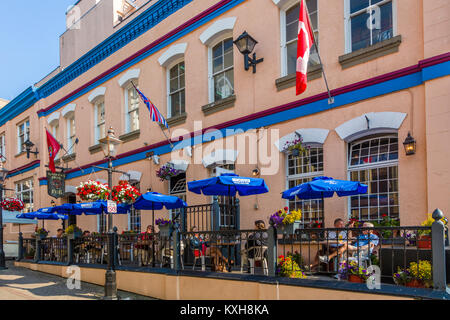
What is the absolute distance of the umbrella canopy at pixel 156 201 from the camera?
392 inches

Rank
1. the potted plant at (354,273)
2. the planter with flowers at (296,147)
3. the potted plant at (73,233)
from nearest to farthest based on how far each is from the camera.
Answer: the potted plant at (354,273) < the planter with flowers at (296,147) < the potted plant at (73,233)

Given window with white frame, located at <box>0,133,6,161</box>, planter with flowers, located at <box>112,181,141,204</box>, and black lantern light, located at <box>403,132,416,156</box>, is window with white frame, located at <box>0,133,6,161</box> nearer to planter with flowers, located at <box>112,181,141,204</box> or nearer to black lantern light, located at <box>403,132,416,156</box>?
planter with flowers, located at <box>112,181,141,204</box>

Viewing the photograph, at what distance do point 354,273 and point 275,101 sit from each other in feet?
17.5

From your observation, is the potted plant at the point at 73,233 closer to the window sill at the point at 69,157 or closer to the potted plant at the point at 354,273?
the window sill at the point at 69,157

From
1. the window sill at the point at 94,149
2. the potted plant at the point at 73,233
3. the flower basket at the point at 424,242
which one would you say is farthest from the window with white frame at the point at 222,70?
the flower basket at the point at 424,242

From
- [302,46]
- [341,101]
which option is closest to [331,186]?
[341,101]

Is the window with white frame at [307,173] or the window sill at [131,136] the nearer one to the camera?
the window with white frame at [307,173]

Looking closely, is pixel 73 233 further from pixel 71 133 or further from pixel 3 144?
pixel 3 144

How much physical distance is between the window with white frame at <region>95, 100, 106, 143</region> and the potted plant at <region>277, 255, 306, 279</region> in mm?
11744

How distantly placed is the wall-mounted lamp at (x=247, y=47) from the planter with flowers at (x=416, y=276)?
6656 mm

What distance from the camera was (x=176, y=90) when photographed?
1345cm

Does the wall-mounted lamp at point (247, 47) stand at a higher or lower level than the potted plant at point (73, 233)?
higher
